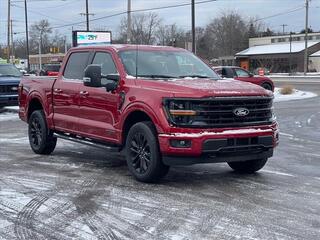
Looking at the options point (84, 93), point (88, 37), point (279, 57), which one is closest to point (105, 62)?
point (84, 93)

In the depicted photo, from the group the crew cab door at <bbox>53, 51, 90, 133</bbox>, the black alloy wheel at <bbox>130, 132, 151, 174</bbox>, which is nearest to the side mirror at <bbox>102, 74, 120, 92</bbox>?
the black alloy wheel at <bbox>130, 132, 151, 174</bbox>

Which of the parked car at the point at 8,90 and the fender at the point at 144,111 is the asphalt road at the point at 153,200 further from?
the parked car at the point at 8,90

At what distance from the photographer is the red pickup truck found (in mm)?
Answer: 6996

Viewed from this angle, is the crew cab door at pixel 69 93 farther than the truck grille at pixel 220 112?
Yes

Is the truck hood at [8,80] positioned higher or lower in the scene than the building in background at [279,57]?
lower

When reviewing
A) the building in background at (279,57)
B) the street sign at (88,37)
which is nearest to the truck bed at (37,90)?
the street sign at (88,37)

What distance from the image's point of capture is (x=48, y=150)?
33.6ft

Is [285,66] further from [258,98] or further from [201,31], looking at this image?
[258,98]

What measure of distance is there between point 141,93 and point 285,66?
85650 mm

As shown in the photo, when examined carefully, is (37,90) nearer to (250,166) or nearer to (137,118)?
(137,118)

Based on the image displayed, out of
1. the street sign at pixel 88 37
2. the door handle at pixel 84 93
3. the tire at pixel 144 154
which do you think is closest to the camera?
the tire at pixel 144 154

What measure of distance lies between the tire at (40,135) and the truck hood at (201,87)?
3052 millimetres

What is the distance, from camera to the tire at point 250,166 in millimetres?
8134

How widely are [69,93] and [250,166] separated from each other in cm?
323
